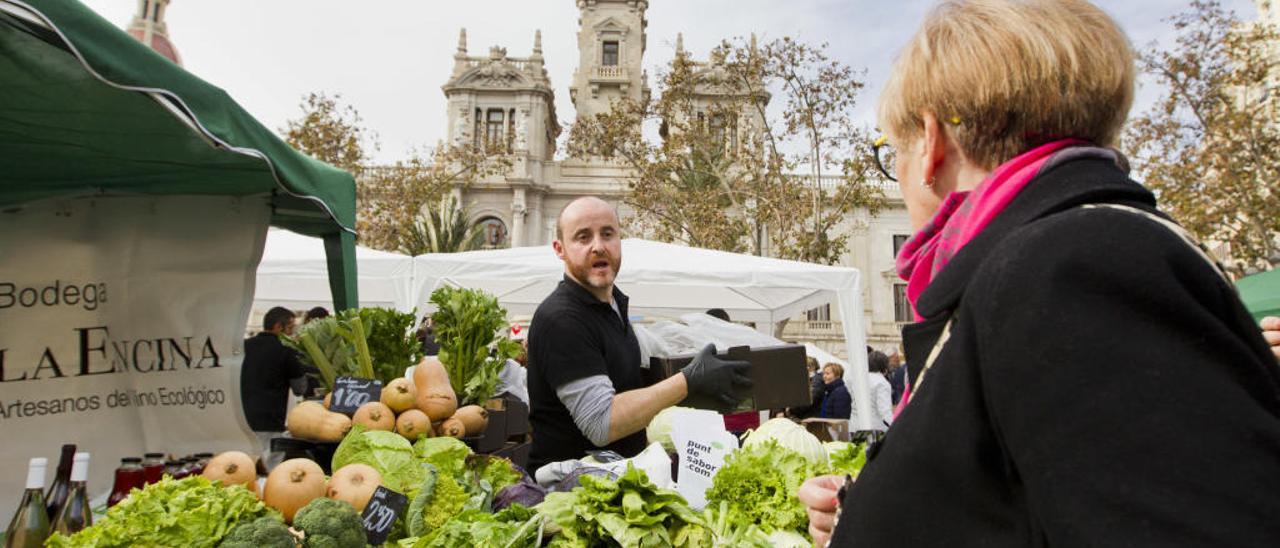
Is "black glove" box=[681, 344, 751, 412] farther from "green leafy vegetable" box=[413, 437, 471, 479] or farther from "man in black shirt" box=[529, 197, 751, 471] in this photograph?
"green leafy vegetable" box=[413, 437, 471, 479]

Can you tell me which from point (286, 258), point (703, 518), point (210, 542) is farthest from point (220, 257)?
point (286, 258)

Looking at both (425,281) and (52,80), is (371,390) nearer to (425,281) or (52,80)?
(52,80)

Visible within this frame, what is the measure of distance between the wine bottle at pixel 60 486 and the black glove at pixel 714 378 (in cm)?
210

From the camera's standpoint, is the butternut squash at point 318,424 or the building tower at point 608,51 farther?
the building tower at point 608,51

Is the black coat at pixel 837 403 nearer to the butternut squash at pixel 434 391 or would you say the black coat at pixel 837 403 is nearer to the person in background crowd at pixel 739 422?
the person in background crowd at pixel 739 422

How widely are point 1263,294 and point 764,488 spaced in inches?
241

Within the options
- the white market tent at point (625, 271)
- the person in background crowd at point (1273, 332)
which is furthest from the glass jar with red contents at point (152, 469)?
the white market tent at point (625, 271)

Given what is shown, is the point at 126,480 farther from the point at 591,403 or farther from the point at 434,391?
the point at 591,403

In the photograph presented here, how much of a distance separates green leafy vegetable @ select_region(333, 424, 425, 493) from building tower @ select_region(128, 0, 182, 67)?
14.7ft

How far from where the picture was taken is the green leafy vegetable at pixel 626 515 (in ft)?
6.12

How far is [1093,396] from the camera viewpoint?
2.37ft

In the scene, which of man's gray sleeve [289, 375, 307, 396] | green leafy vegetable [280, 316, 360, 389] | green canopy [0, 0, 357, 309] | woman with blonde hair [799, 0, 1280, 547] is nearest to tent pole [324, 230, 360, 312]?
green canopy [0, 0, 357, 309]

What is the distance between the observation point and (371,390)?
291 cm

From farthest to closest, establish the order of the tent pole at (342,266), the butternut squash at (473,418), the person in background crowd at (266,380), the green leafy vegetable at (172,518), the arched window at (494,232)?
the arched window at (494,232) → the person in background crowd at (266,380) → the tent pole at (342,266) → the butternut squash at (473,418) → the green leafy vegetable at (172,518)
